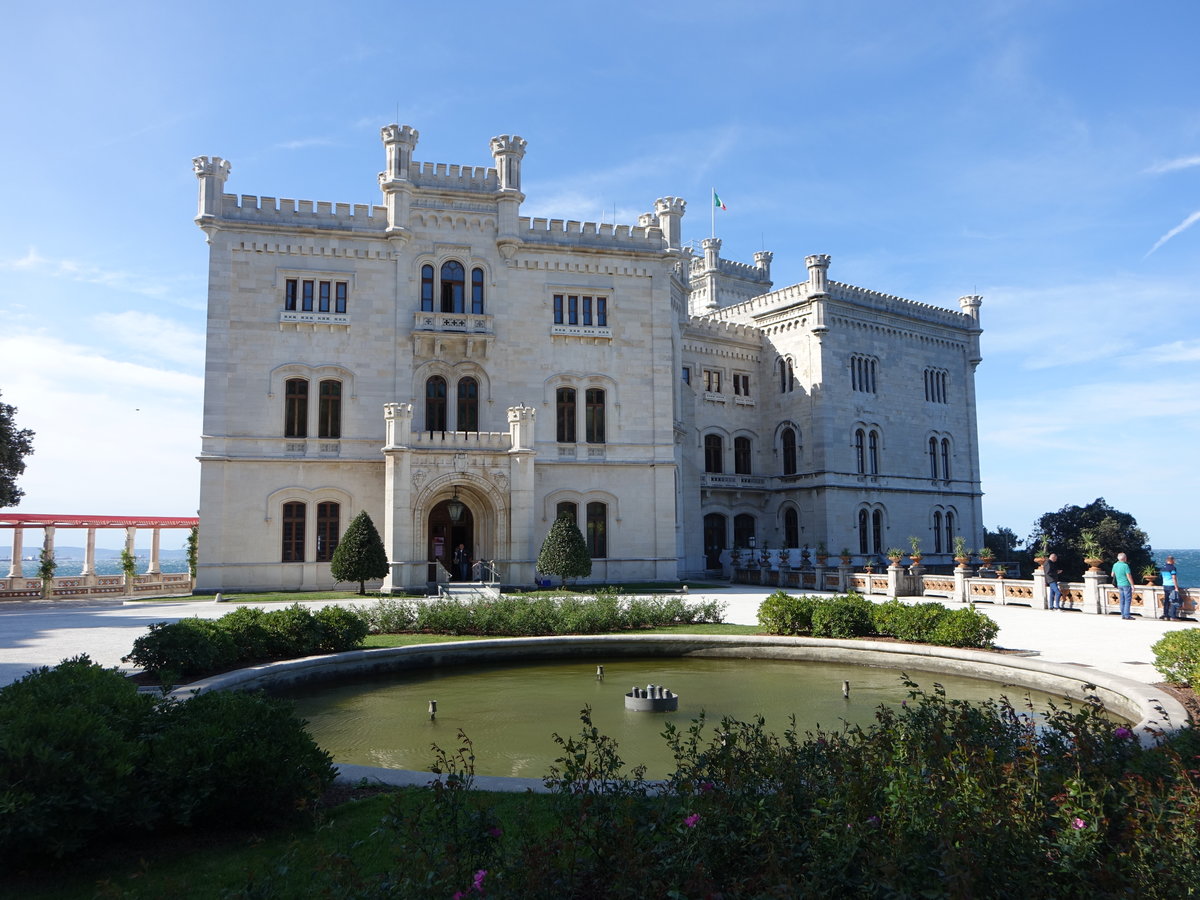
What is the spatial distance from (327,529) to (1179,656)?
1099 inches

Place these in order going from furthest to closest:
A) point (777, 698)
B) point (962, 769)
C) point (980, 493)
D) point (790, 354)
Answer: point (980, 493) < point (790, 354) < point (777, 698) < point (962, 769)

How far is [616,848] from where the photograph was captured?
15.1ft

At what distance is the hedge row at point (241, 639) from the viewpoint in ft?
40.2

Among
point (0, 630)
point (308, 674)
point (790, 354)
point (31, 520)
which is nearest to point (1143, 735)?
point (308, 674)

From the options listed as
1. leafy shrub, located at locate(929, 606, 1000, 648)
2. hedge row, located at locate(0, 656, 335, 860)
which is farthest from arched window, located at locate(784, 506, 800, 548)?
hedge row, located at locate(0, 656, 335, 860)

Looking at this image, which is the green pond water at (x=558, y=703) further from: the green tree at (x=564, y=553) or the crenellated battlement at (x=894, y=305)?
the crenellated battlement at (x=894, y=305)

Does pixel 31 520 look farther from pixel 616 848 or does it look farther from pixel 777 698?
pixel 616 848

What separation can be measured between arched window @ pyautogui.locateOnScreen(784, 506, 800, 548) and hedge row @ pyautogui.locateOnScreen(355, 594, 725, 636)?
24863 mm

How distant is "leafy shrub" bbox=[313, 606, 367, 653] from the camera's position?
1506 cm

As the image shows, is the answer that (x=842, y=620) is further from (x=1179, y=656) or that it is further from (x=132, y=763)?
(x=132, y=763)

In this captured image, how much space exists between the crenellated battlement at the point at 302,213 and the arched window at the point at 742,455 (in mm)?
21724

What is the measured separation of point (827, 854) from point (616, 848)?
45.8 inches

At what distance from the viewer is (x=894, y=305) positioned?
45125mm

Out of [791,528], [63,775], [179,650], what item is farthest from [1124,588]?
[63,775]
